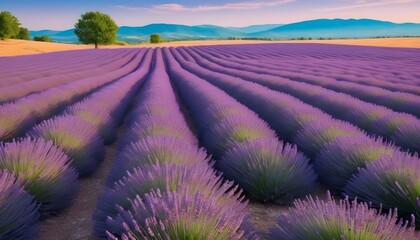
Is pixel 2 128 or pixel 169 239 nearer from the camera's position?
pixel 169 239

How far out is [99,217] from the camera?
87.1 inches

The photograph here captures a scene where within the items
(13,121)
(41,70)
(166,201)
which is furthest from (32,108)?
(41,70)

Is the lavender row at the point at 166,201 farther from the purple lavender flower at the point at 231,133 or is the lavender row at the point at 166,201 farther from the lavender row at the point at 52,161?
the purple lavender flower at the point at 231,133

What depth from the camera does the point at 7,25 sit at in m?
58.3

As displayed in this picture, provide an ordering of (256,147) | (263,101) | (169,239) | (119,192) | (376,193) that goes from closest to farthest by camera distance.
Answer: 1. (169,239)
2. (119,192)
3. (376,193)
4. (256,147)
5. (263,101)

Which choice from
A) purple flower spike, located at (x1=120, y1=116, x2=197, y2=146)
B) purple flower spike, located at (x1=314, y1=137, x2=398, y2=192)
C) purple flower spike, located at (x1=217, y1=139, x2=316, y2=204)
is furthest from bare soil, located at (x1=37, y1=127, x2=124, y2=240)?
purple flower spike, located at (x1=314, y1=137, x2=398, y2=192)

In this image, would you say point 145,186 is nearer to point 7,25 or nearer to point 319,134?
point 319,134

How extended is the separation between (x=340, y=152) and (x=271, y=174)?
29.9 inches

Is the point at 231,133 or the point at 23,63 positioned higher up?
the point at 231,133

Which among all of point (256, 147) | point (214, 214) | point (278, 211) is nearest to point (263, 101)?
point (256, 147)

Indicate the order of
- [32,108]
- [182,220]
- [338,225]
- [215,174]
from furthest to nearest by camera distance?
[32,108]
[215,174]
[338,225]
[182,220]

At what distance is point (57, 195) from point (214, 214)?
1687 mm

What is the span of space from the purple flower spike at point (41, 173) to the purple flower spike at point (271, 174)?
1382 mm

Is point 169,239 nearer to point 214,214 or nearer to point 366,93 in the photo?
point 214,214
